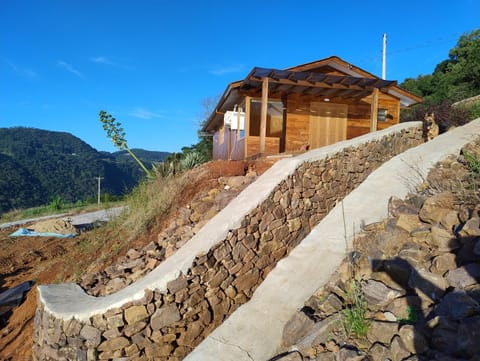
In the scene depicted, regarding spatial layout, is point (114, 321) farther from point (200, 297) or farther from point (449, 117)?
point (449, 117)

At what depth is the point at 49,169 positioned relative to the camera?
170ft

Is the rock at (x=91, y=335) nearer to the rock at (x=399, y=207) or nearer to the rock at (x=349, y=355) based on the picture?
the rock at (x=349, y=355)

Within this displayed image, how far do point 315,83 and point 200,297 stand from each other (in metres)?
8.00

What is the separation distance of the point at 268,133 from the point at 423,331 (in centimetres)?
980

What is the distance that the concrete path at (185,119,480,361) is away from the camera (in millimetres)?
3043

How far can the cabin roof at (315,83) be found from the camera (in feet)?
30.4

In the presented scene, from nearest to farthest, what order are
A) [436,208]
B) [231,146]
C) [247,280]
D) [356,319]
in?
[356,319] < [436,208] < [247,280] < [231,146]

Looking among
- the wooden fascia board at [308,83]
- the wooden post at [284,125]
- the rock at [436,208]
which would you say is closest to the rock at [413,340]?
the rock at [436,208]

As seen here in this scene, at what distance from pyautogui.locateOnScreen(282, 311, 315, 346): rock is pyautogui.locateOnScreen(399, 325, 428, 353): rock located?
826 millimetres

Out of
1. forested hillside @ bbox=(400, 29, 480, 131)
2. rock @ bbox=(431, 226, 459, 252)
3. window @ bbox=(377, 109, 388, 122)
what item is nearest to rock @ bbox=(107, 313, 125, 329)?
rock @ bbox=(431, 226, 459, 252)

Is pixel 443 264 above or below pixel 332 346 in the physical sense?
above

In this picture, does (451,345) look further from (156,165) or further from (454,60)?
(454,60)

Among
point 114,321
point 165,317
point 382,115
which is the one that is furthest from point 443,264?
point 382,115

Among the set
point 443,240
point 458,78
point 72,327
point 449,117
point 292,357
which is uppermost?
point 458,78
